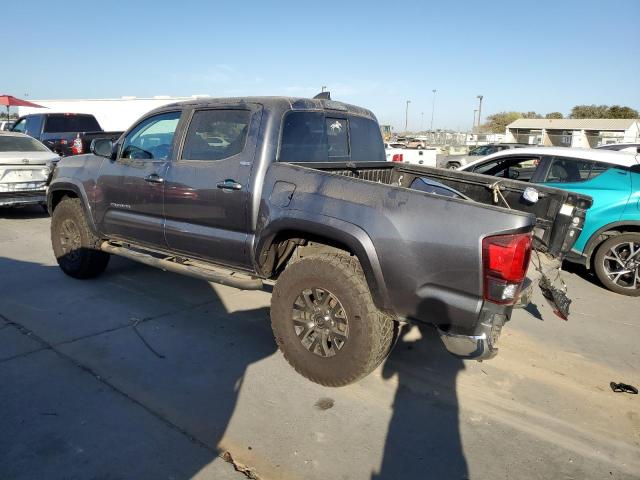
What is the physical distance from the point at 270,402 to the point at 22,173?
24.7 feet

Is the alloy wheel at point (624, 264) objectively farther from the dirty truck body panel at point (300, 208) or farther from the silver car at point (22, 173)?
the silver car at point (22, 173)

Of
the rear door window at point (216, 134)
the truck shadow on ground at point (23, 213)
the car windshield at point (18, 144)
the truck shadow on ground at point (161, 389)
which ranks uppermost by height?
the rear door window at point (216, 134)

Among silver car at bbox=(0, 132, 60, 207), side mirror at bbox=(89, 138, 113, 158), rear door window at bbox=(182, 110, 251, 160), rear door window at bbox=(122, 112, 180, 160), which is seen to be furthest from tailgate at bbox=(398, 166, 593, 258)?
silver car at bbox=(0, 132, 60, 207)

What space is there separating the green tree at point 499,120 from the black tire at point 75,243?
78.5 metres

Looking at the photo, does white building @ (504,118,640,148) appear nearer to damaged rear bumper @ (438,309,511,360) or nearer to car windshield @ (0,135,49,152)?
car windshield @ (0,135,49,152)

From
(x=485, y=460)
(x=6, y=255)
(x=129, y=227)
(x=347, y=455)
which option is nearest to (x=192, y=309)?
(x=129, y=227)

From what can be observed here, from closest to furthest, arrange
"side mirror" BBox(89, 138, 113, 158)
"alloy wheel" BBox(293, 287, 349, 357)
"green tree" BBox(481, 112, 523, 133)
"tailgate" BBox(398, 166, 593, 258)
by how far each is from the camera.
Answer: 1. "alloy wheel" BBox(293, 287, 349, 357)
2. "tailgate" BBox(398, 166, 593, 258)
3. "side mirror" BBox(89, 138, 113, 158)
4. "green tree" BBox(481, 112, 523, 133)

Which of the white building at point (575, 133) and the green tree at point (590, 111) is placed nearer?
the white building at point (575, 133)

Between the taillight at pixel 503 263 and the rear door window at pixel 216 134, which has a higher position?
the rear door window at pixel 216 134

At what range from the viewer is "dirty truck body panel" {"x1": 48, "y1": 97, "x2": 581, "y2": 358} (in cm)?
281

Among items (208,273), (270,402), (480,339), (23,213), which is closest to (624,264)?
(480,339)

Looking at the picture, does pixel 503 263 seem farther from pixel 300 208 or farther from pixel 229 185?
pixel 229 185

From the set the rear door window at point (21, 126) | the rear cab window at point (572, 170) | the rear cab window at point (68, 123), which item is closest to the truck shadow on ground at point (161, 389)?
the rear cab window at point (572, 170)

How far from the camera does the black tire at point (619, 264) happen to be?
5691 mm
